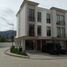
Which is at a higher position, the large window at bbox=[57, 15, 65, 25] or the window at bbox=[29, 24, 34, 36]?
the large window at bbox=[57, 15, 65, 25]

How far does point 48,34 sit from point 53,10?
16.7 feet

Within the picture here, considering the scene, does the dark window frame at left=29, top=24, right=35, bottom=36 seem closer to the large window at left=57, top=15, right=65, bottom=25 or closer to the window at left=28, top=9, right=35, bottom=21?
the window at left=28, top=9, right=35, bottom=21

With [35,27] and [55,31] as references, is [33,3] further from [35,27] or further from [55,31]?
[55,31]

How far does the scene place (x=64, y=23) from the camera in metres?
40.7

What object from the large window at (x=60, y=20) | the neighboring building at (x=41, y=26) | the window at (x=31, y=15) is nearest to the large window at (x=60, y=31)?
the neighboring building at (x=41, y=26)

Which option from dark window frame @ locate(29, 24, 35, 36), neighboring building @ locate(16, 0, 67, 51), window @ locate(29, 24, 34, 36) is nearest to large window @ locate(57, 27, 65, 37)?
neighboring building @ locate(16, 0, 67, 51)

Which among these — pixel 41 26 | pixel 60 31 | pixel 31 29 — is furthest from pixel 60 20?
pixel 31 29

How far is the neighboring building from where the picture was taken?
116 feet

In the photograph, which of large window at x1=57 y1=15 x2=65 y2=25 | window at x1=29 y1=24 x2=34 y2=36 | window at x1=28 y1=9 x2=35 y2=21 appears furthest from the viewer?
large window at x1=57 y1=15 x2=65 y2=25

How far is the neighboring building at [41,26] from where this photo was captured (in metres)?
35.5

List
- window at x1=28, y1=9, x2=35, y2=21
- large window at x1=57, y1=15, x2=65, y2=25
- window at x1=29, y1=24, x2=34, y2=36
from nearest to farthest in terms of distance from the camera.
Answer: window at x1=29, y1=24, x2=34, y2=36
window at x1=28, y1=9, x2=35, y2=21
large window at x1=57, y1=15, x2=65, y2=25

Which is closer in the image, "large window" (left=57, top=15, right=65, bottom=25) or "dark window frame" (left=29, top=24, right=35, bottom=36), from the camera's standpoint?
"dark window frame" (left=29, top=24, right=35, bottom=36)

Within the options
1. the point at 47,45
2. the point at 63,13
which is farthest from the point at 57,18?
the point at 47,45

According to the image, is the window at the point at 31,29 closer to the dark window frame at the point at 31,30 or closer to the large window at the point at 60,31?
the dark window frame at the point at 31,30
